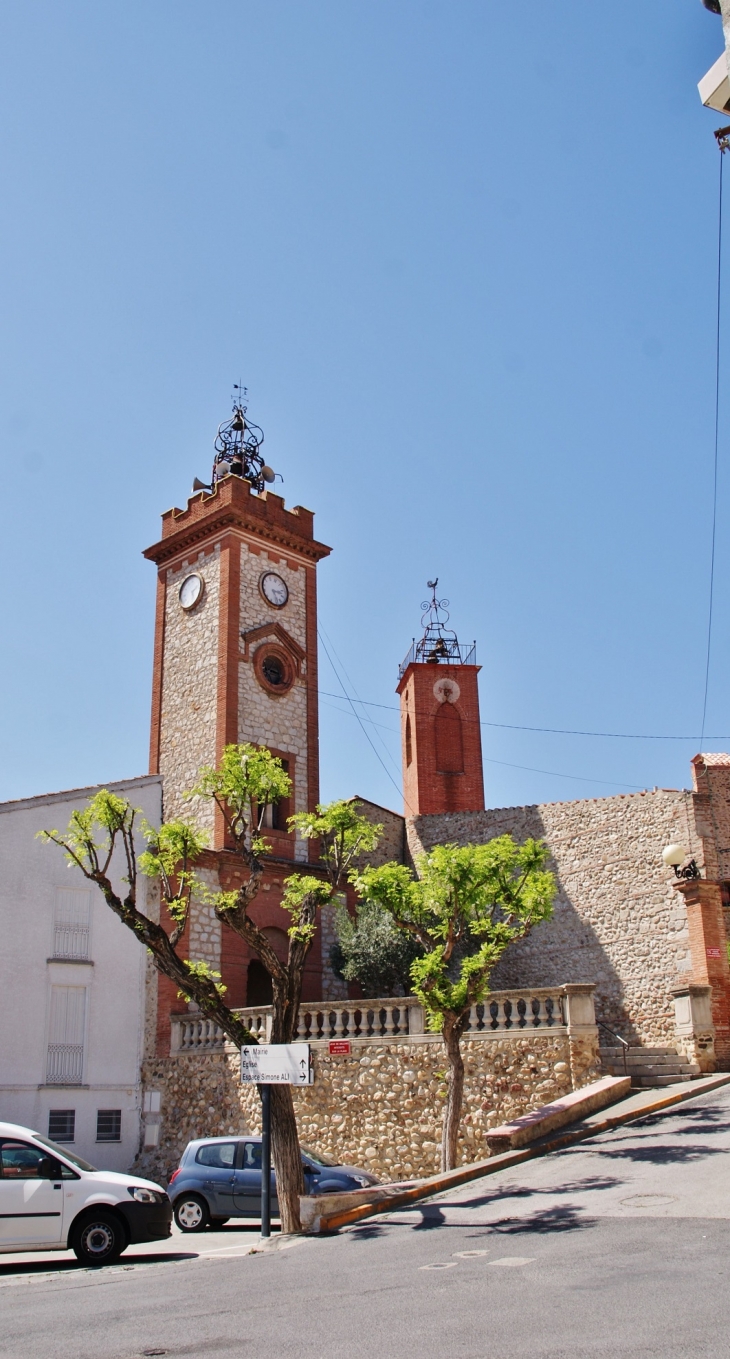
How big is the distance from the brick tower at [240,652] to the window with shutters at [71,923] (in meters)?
3.10

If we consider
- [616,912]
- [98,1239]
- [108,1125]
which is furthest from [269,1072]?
[616,912]

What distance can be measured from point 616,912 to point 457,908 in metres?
9.21

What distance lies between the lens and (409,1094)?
1720 cm

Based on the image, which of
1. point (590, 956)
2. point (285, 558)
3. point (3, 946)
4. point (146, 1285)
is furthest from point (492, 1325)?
point (285, 558)

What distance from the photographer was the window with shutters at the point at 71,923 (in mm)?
20938

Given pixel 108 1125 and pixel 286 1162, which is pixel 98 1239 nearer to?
pixel 286 1162

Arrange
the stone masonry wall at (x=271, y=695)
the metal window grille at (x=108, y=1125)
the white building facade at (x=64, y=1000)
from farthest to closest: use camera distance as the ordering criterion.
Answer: the stone masonry wall at (x=271, y=695)
the metal window grille at (x=108, y=1125)
the white building facade at (x=64, y=1000)

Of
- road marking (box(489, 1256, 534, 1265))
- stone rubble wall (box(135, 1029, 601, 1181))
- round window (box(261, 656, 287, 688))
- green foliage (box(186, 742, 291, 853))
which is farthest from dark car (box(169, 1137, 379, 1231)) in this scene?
round window (box(261, 656, 287, 688))

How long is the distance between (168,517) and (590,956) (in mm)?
14902

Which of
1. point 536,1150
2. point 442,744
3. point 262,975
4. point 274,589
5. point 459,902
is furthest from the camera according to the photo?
point 442,744

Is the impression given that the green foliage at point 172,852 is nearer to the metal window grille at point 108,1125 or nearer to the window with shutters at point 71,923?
the window with shutters at point 71,923

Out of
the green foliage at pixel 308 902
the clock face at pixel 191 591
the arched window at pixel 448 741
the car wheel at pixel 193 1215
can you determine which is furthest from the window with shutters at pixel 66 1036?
the arched window at pixel 448 741

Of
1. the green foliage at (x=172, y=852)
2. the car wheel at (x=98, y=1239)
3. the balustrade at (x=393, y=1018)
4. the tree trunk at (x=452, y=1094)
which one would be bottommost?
the car wheel at (x=98, y=1239)

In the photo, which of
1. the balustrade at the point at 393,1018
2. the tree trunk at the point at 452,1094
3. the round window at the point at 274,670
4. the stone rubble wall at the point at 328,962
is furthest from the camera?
the round window at the point at 274,670
